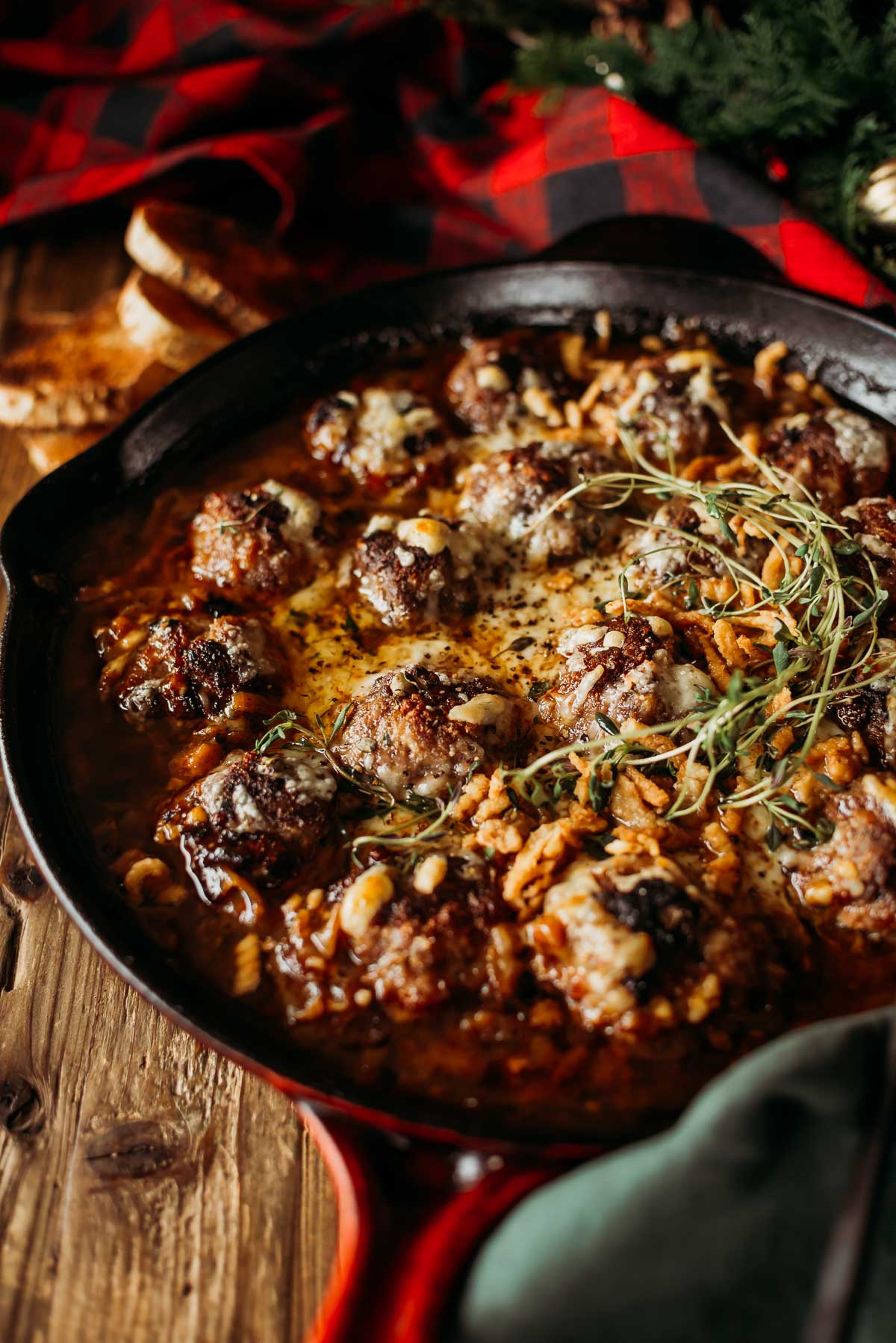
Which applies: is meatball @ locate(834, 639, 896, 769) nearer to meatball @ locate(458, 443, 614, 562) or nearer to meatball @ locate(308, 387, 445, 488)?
meatball @ locate(458, 443, 614, 562)

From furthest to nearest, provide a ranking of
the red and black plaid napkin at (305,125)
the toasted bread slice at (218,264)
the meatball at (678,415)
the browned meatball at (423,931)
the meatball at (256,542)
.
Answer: the red and black plaid napkin at (305,125) < the toasted bread slice at (218,264) < the meatball at (678,415) < the meatball at (256,542) < the browned meatball at (423,931)

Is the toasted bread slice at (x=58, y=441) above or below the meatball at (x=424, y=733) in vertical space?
above

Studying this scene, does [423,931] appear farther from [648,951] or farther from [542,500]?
[542,500]

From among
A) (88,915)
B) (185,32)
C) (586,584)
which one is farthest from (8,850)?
(185,32)

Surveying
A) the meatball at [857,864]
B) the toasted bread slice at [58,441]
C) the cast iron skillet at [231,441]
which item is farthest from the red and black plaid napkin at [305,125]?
the meatball at [857,864]

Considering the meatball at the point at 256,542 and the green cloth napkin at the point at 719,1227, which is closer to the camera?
the green cloth napkin at the point at 719,1227

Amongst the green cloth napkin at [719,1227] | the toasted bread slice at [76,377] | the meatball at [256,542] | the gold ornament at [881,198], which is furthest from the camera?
the toasted bread slice at [76,377]

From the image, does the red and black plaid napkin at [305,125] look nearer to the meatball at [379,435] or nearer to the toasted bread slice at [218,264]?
the toasted bread slice at [218,264]

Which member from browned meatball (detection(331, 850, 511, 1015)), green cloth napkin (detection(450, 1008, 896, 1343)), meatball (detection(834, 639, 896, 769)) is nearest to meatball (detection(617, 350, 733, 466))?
meatball (detection(834, 639, 896, 769))

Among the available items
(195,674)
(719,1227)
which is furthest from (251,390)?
(719,1227)
